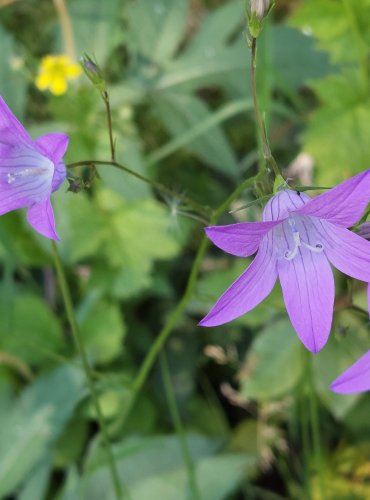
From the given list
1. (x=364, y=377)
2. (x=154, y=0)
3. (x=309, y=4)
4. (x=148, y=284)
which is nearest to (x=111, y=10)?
(x=154, y=0)

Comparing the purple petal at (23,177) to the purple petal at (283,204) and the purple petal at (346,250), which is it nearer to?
the purple petal at (283,204)

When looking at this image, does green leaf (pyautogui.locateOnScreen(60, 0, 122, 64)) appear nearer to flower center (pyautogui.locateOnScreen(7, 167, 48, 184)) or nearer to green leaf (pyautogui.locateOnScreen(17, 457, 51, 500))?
flower center (pyautogui.locateOnScreen(7, 167, 48, 184))

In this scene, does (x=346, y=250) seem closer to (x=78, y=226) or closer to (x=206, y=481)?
(x=206, y=481)

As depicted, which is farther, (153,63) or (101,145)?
(153,63)

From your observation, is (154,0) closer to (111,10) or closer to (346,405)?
(111,10)

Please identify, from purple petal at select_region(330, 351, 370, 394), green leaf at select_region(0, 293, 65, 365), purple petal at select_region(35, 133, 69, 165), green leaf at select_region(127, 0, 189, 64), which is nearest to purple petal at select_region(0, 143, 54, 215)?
purple petal at select_region(35, 133, 69, 165)
